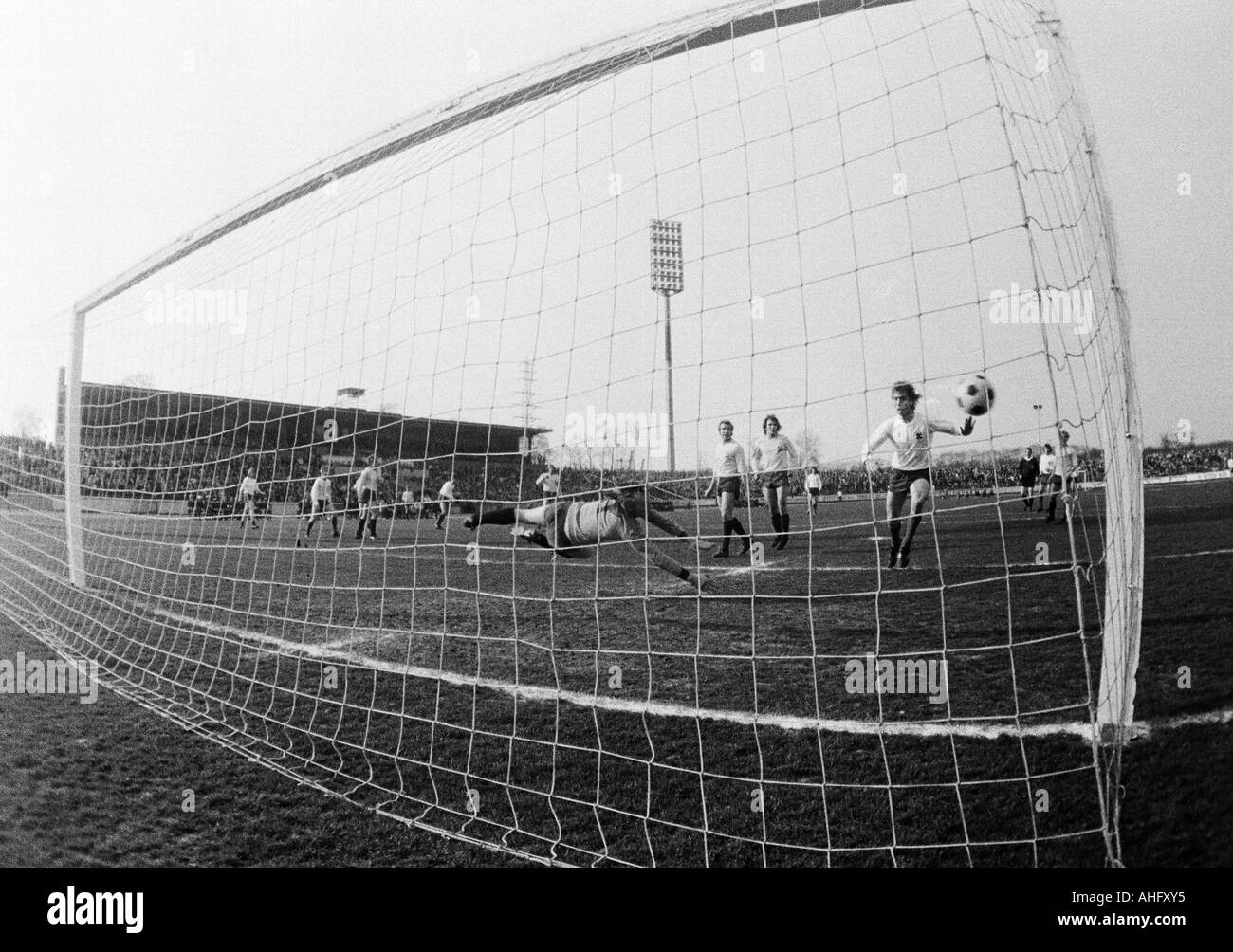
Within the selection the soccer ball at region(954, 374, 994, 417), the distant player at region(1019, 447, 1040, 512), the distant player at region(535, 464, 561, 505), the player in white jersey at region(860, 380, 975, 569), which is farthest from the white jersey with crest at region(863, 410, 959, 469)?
the distant player at region(1019, 447, 1040, 512)

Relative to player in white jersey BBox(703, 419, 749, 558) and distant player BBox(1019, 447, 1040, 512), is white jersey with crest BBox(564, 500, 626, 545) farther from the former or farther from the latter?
distant player BBox(1019, 447, 1040, 512)

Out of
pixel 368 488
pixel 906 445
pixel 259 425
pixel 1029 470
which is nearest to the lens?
pixel 259 425

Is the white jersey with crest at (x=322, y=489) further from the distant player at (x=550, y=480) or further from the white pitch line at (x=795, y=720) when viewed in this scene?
the white pitch line at (x=795, y=720)

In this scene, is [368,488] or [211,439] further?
[368,488]

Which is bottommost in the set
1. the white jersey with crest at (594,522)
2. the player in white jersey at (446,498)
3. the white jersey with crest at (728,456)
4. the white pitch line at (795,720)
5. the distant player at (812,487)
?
the white pitch line at (795,720)

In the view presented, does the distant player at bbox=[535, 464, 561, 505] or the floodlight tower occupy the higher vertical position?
the floodlight tower

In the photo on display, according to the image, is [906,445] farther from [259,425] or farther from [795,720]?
[259,425]

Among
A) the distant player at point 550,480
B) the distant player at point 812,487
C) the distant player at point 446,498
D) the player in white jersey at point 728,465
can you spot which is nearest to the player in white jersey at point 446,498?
the distant player at point 446,498

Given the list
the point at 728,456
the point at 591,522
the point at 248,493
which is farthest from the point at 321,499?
the point at 591,522

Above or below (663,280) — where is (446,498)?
below

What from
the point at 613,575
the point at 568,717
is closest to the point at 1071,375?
the point at 568,717
